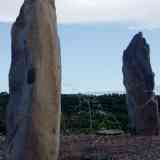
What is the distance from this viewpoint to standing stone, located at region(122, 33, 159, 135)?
27.4m

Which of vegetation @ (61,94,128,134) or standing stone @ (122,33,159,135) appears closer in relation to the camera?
standing stone @ (122,33,159,135)

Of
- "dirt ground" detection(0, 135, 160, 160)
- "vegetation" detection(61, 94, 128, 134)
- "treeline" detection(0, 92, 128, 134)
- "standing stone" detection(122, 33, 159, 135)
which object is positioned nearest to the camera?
"dirt ground" detection(0, 135, 160, 160)

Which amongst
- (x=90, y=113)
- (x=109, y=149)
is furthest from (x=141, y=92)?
(x=109, y=149)

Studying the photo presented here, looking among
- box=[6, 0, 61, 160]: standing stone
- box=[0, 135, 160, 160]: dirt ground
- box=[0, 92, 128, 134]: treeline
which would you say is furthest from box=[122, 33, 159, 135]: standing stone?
box=[6, 0, 61, 160]: standing stone

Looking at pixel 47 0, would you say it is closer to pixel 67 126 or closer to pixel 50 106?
pixel 50 106

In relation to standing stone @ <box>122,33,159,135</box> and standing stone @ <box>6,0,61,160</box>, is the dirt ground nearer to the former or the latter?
standing stone @ <box>6,0,61,160</box>

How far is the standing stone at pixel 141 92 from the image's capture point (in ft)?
90.0

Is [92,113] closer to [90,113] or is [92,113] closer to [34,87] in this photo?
[90,113]

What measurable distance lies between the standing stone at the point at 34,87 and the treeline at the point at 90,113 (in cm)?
1492

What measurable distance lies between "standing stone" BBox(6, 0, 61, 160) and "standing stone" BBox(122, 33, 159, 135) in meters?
12.9

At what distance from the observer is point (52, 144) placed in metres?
14.1

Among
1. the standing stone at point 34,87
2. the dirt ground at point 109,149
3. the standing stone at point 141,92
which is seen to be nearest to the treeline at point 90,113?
the standing stone at point 141,92

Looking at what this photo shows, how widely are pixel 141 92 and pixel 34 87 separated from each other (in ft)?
45.9

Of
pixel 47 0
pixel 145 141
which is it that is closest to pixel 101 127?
pixel 145 141
